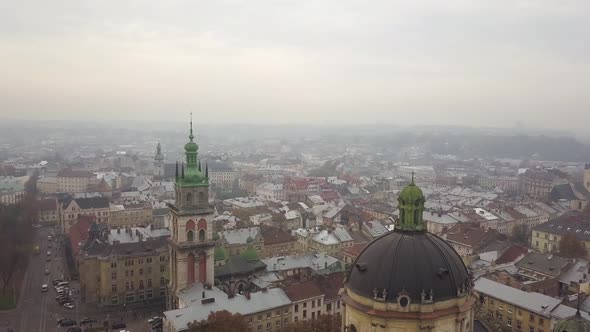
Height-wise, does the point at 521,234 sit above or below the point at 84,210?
below

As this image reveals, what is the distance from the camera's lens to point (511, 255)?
98.2 metres

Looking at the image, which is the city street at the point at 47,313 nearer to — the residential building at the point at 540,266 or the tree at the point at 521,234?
the residential building at the point at 540,266

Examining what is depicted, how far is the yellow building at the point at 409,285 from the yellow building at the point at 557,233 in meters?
85.6

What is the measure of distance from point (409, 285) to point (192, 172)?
44796mm

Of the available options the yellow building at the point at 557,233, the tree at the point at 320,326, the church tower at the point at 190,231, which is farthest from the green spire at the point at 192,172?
the yellow building at the point at 557,233

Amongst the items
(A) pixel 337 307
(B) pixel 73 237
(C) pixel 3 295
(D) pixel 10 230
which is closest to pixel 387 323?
(A) pixel 337 307

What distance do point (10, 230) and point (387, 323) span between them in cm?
10493

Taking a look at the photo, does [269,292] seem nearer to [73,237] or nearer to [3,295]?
[3,295]

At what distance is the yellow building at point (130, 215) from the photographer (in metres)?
148

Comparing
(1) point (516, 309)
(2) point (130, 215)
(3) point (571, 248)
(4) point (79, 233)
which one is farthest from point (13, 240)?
(3) point (571, 248)

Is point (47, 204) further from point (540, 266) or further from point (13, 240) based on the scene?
point (540, 266)

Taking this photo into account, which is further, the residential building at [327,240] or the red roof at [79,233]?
the residential building at [327,240]

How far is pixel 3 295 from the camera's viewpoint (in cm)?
9056

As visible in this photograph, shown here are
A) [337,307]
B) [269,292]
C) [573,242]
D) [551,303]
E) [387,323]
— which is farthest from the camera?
[573,242]
